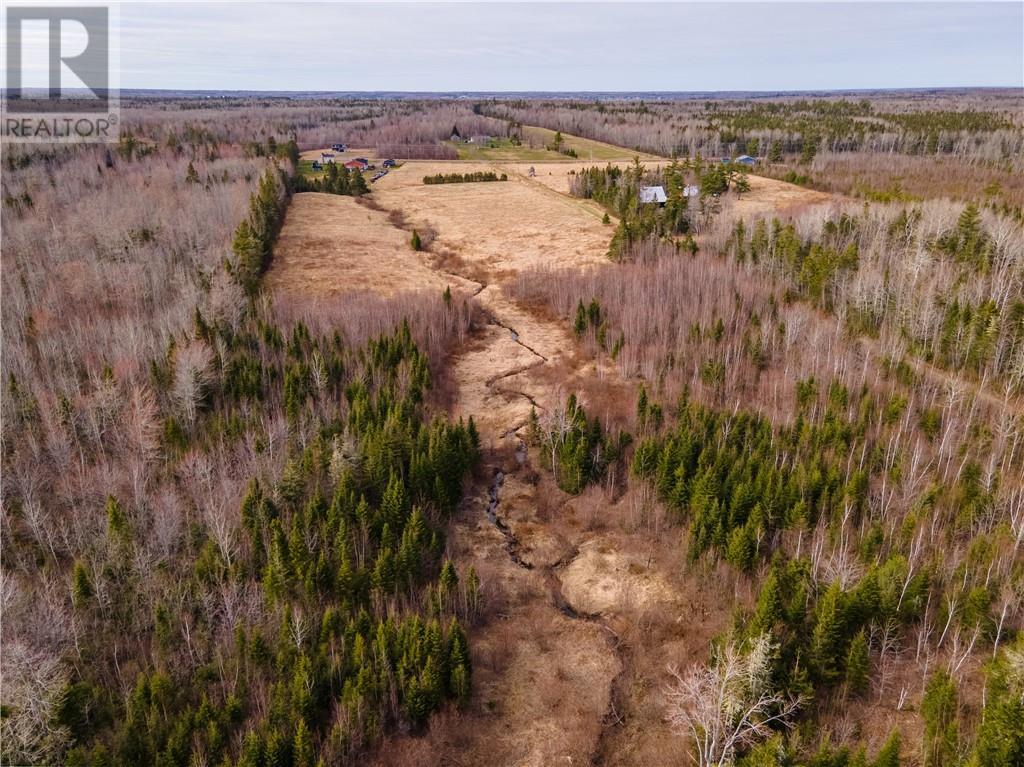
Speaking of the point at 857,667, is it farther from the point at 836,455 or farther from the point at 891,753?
the point at 836,455

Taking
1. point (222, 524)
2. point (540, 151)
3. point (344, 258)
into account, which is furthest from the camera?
point (540, 151)

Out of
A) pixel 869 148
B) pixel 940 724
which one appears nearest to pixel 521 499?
pixel 940 724

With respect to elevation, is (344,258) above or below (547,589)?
above

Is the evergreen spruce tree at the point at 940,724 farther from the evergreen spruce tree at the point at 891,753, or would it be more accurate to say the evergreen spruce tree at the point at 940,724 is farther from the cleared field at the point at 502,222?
the cleared field at the point at 502,222

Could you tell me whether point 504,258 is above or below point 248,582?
above

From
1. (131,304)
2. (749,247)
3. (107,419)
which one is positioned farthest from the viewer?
(749,247)

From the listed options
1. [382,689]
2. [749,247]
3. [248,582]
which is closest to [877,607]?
[382,689]

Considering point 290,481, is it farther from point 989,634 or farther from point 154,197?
point 154,197
